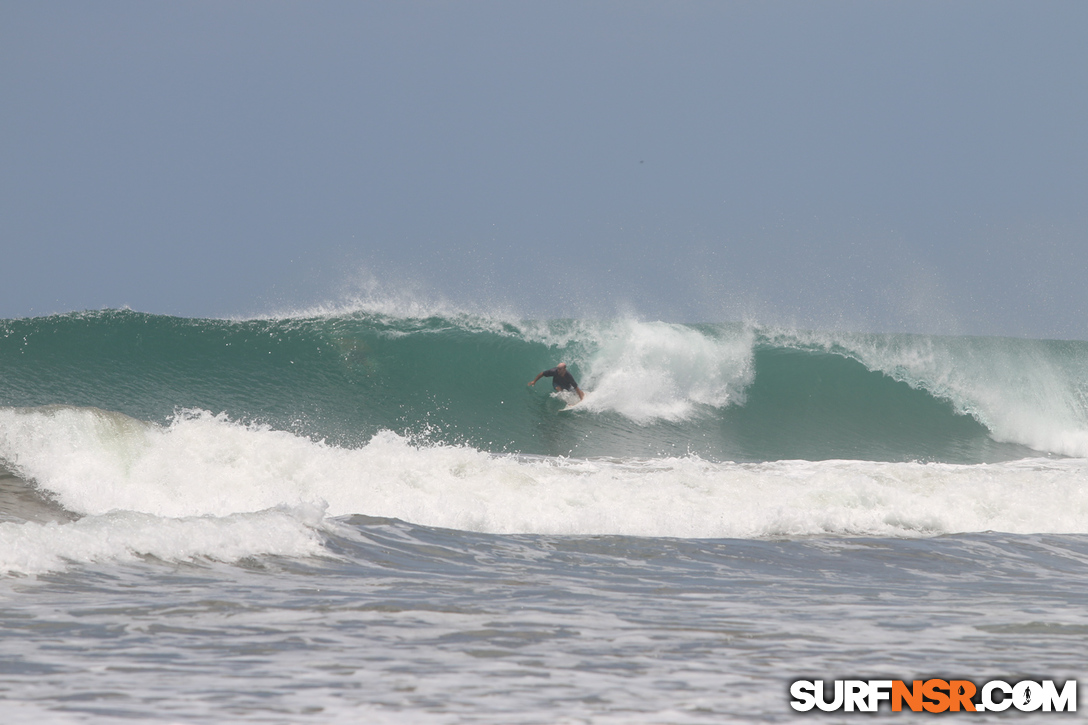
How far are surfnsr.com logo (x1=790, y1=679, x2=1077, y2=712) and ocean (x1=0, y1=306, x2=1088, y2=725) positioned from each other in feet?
0.23

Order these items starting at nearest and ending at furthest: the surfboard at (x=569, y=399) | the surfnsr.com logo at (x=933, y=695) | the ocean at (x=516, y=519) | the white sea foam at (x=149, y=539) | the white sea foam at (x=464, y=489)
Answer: the surfnsr.com logo at (x=933, y=695), the ocean at (x=516, y=519), the white sea foam at (x=149, y=539), the white sea foam at (x=464, y=489), the surfboard at (x=569, y=399)

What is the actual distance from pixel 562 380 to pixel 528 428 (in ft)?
4.99

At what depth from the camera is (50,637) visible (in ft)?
10.9

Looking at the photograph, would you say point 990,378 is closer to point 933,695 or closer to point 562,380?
point 562,380

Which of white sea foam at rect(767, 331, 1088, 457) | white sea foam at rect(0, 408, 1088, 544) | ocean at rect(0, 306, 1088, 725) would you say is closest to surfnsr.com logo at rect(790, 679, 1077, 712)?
ocean at rect(0, 306, 1088, 725)

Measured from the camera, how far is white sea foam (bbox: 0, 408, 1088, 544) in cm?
775

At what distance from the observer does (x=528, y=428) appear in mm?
13281

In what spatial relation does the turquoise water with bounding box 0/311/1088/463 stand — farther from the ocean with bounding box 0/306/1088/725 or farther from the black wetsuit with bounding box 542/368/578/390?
the black wetsuit with bounding box 542/368/578/390

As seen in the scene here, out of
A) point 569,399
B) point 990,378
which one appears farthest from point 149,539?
point 990,378

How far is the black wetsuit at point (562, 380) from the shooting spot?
14477 mm

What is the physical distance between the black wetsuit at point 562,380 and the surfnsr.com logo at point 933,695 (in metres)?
11.6

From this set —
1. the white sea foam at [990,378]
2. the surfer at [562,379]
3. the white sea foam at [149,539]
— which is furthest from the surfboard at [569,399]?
the white sea foam at [149,539]

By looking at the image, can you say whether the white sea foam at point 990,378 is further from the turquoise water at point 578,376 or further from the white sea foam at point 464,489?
the white sea foam at point 464,489

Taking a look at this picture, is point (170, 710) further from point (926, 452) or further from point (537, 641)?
point (926, 452)
